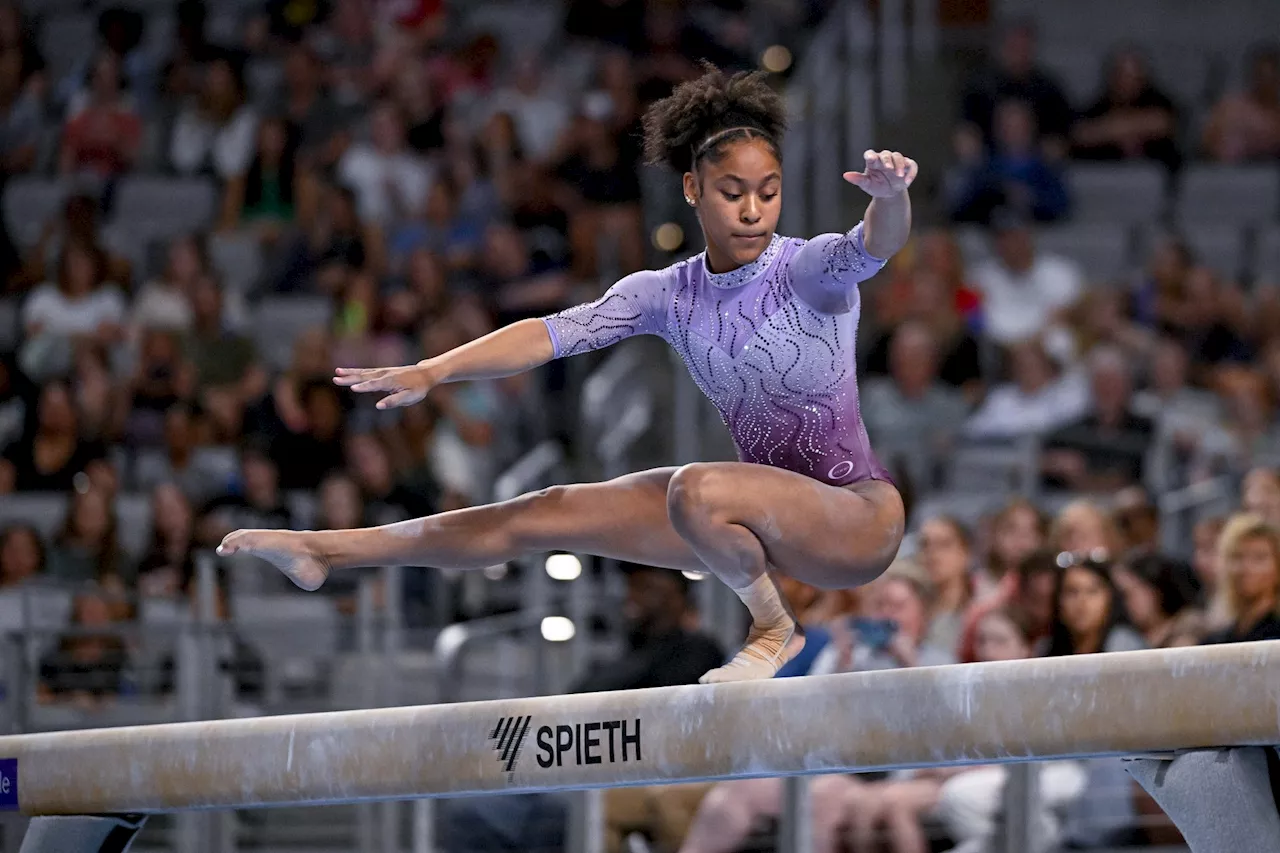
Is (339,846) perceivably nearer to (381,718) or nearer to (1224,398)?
(381,718)

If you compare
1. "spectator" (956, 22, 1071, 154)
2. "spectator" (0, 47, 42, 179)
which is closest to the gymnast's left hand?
"spectator" (956, 22, 1071, 154)

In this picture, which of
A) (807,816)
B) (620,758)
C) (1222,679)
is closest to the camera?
(1222,679)

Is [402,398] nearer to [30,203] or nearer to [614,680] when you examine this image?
[614,680]

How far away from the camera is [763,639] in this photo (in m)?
4.07

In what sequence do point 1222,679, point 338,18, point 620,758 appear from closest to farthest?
1. point 1222,679
2. point 620,758
3. point 338,18

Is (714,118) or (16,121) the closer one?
(714,118)

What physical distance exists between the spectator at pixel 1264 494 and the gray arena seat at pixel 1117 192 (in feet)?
13.5

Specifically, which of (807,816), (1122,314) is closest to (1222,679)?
(807,816)

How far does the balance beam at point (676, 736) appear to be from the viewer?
11.4ft

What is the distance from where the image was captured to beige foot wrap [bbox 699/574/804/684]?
3.99 m

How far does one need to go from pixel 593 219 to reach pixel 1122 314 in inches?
114

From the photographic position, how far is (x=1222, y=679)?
11.2 ft

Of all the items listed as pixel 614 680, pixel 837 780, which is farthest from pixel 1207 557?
pixel 614 680

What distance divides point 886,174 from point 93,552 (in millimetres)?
5631
